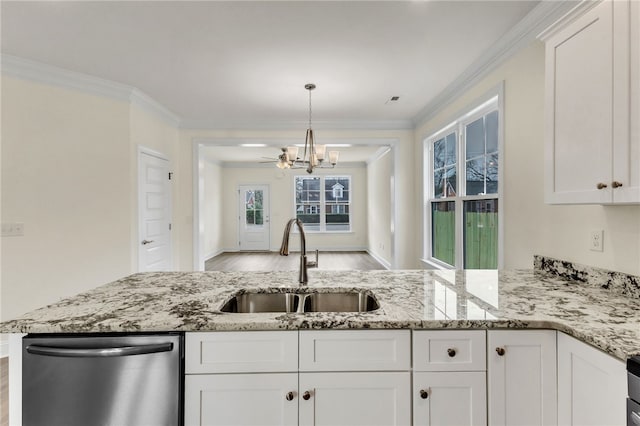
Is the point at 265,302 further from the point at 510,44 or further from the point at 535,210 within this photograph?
the point at 510,44

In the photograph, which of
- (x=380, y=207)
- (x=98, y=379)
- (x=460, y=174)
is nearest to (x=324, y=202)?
(x=380, y=207)

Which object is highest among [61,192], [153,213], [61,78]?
[61,78]

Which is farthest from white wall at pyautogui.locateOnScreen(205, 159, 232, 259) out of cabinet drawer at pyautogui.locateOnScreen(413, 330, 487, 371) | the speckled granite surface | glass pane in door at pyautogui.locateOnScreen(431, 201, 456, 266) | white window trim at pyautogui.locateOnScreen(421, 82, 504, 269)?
cabinet drawer at pyautogui.locateOnScreen(413, 330, 487, 371)

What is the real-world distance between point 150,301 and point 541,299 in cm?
171

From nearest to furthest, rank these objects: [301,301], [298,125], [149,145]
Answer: [301,301] < [149,145] < [298,125]

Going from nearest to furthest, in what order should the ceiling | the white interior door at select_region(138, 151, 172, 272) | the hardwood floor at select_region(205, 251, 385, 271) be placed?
the ceiling < the white interior door at select_region(138, 151, 172, 272) < the hardwood floor at select_region(205, 251, 385, 271)

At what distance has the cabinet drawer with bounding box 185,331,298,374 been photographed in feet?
3.64

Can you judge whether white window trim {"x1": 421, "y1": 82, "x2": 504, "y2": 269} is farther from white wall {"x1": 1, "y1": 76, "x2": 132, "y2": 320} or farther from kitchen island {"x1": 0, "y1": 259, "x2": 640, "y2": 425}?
white wall {"x1": 1, "y1": 76, "x2": 132, "y2": 320}

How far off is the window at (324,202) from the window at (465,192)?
4.61 metres

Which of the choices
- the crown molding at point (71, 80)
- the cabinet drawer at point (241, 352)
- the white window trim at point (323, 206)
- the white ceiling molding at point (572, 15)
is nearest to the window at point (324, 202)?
the white window trim at point (323, 206)

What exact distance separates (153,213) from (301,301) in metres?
3.12

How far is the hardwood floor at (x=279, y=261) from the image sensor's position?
21.7ft

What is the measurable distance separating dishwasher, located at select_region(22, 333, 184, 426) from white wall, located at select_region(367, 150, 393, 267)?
16.6 ft

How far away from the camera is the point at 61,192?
3018mm
